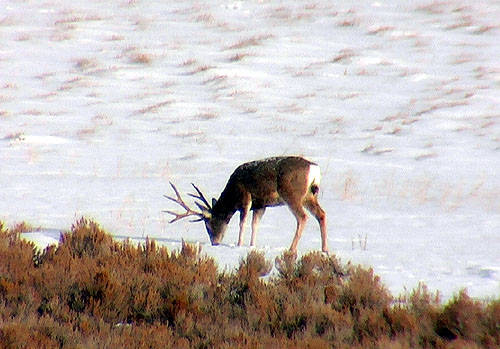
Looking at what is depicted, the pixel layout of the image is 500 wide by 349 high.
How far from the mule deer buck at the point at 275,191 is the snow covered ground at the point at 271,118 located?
1.46ft

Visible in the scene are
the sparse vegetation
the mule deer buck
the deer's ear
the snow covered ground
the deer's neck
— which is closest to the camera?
the sparse vegetation

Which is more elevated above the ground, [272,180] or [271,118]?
[271,118]

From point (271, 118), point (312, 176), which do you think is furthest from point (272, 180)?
point (271, 118)

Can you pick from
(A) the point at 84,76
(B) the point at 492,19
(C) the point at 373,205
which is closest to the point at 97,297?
(C) the point at 373,205

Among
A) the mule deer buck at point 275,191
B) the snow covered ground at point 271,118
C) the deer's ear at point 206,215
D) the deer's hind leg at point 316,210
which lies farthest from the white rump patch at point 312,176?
the deer's ear at point 206,215

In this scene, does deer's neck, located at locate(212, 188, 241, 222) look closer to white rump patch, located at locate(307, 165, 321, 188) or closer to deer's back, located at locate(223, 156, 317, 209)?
deer's back, located at locate(223, 156, 317, 209)

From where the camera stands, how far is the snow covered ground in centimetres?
1343

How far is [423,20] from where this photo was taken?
31859 mm

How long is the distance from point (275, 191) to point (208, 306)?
3.57 m

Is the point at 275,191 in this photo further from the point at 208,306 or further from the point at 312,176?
the point at 208,306

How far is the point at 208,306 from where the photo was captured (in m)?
8.06

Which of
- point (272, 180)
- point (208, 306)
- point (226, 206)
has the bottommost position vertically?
point (208, 306)

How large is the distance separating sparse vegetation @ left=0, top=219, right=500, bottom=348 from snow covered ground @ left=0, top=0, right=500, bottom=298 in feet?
2.69

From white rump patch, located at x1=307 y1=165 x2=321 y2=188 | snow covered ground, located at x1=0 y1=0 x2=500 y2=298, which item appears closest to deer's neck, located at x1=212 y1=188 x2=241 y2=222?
snow covered ground, located at x1=0 y1=0 x2=500 y2=298
